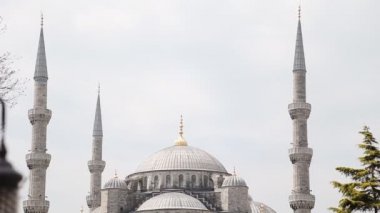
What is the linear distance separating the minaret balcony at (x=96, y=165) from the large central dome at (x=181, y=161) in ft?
12.2

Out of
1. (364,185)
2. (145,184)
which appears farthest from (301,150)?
(364,185)

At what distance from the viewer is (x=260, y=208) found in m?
65.9

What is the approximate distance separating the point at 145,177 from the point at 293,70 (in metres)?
17.9

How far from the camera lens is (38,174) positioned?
181 ft

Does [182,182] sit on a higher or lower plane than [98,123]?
lower

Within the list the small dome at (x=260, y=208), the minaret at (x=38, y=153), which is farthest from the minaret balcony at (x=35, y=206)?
the small dome at (x=260, y=208)

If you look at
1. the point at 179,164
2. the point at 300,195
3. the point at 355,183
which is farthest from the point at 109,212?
the point at 355,183

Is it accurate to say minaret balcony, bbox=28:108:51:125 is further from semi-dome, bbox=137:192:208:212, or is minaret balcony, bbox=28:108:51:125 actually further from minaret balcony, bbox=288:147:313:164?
minaret balcony, bbox=288:147:313:164

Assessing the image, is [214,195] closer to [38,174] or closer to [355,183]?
[38,174]

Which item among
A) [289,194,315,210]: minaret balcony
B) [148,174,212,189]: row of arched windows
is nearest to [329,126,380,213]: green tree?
[289,194,315,210]: minaret balcony

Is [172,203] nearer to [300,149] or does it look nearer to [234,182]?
[234,182]

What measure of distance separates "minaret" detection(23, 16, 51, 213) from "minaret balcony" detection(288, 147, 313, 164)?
1612 cm

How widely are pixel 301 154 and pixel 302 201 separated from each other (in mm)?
3047

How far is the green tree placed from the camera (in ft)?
63.1
